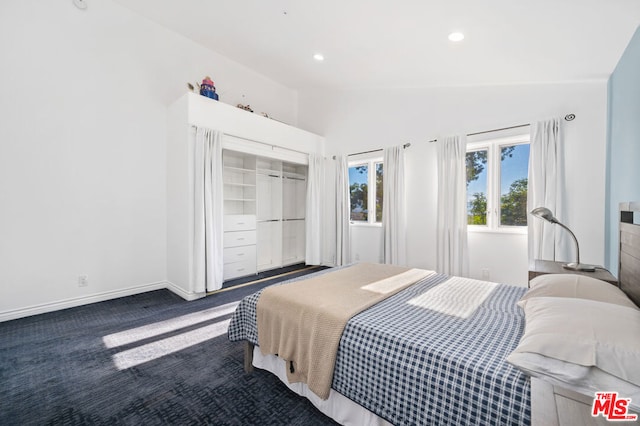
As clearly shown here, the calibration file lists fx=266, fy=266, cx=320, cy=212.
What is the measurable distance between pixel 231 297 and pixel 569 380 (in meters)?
3.26

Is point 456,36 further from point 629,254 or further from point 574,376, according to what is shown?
point 574,376

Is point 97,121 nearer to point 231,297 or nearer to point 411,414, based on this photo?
point 231,297

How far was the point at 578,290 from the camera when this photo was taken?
4.64 ft

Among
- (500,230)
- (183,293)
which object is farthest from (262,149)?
(500,230)

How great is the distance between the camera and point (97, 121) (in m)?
3.17

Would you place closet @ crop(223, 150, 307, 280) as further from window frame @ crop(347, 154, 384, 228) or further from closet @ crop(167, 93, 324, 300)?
window frame @ crop(347, 154, 384, 228)

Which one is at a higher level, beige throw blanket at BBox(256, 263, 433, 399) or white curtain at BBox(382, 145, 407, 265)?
white curtain at BBox(382, 145, 407, 265)

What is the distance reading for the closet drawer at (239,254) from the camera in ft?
13.2

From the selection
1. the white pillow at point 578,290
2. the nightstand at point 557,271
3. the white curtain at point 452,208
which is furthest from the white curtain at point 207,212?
the nightstand at point 557,271

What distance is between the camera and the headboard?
146cm

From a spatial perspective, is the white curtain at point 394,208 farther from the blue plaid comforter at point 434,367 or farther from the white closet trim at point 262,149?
the blue plaid comforter at point 434,367

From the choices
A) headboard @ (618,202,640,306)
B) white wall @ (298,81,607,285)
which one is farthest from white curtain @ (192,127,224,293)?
headboard @ (618,202,640,306)

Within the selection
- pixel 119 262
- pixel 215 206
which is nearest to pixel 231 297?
pixel 215 206

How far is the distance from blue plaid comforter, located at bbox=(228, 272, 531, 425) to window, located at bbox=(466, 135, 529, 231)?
2.17m
